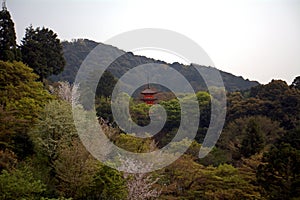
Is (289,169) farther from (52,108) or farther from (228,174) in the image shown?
(52,108)

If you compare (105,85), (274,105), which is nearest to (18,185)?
(105,85)

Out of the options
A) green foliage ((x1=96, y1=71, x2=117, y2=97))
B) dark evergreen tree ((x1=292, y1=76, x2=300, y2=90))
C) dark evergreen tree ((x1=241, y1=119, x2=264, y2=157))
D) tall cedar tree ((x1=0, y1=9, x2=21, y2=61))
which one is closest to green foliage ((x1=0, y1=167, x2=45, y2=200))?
tall cedar tree ((x1=0, y1=9, x2=21, y2=61))

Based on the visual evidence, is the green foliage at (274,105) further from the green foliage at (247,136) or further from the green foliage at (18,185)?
the green foliage at (18,185)

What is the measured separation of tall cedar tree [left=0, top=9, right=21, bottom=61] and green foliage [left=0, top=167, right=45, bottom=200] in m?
9.62

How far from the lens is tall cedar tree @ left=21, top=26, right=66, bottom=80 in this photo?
21.6 m

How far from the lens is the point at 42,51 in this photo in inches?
901

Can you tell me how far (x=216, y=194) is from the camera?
1273 cm

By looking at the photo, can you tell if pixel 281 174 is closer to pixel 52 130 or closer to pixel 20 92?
pixel 52 130

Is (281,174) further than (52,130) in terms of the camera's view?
No

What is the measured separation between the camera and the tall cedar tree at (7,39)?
1827cm

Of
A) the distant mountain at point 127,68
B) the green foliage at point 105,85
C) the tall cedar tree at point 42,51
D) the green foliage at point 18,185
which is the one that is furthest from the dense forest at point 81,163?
the distant mountain at point 127,68

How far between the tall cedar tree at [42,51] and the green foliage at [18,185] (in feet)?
41.0

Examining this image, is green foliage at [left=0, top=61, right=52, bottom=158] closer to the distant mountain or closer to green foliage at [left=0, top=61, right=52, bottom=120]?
green foliage at [left=0, top=61, right=52, bottom=120]

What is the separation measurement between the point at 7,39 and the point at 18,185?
11.5m
